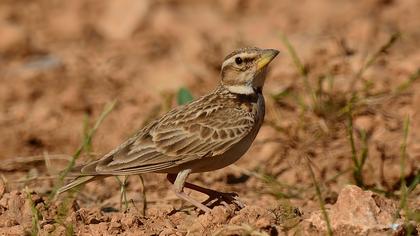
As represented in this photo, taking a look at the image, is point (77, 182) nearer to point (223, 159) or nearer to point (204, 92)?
point (223, 159)

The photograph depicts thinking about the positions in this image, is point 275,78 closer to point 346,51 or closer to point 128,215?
point 346,51

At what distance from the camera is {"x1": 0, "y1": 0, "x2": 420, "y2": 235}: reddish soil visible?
20.0 ft

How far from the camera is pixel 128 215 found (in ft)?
19.9

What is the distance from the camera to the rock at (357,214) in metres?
5.72

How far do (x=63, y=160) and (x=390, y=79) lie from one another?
325cm

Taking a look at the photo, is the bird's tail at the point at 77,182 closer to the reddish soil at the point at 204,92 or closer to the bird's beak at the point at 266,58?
the reddish soil at the point at 204,92

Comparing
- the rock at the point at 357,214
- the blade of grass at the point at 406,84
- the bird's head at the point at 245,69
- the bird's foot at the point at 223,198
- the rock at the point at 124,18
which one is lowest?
the rock at the point at 357,214

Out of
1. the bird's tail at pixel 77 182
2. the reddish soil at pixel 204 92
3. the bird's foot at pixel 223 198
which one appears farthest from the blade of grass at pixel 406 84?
the bird's tail at pixel 77 182

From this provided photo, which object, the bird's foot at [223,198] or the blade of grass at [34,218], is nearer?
the blade of grass at [34,218]

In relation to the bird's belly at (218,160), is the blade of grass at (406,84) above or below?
below

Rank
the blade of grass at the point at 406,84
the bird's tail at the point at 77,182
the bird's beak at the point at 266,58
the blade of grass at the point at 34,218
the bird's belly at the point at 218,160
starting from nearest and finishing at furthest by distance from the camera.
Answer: the blade of grass at the point at 34,218 → the bird's tail at the point at 77,182 → the bird's belly at the point at 218,160 → the bird's beak at the point at 266,58 → the blade of grass at the point at 406,84

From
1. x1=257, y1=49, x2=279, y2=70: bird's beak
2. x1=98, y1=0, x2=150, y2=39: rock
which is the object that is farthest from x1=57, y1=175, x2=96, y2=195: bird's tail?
x1=98, y1=0, x2=150, y2=39: rock

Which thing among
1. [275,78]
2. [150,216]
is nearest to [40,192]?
[150,216]

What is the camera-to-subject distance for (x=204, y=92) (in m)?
10.3
